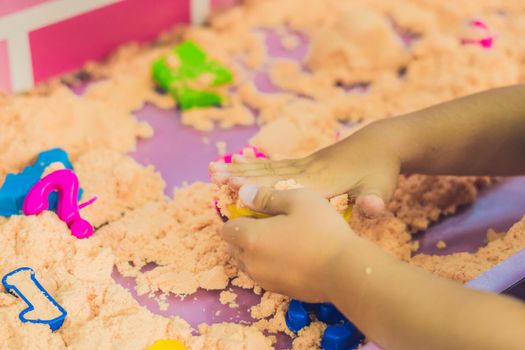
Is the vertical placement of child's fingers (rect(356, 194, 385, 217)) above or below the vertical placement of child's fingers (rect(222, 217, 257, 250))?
above

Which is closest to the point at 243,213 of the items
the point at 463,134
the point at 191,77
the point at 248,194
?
the point at 248,194

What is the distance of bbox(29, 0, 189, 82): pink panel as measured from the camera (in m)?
1.28

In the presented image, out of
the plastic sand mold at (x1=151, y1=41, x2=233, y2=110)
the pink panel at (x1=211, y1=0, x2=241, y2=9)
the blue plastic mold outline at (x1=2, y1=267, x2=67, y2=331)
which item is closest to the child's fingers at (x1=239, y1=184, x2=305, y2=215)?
the blue plastic mold outline at (x1=2, y1=267, x2=67, y2=331)

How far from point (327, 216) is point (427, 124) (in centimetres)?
28

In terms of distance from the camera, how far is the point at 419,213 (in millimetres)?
1088

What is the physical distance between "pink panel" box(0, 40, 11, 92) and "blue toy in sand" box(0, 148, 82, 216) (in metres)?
0.20

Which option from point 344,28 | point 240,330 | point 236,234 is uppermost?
point 344,28

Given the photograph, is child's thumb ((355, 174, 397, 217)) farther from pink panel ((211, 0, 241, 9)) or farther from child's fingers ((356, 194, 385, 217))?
pink panel ((211, 0, 241, 9))

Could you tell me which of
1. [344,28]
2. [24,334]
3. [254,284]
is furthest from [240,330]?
[344,28]

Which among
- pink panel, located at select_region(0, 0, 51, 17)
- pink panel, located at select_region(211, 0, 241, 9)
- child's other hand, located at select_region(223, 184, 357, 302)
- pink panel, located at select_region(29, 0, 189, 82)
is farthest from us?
pink panel, located at select_region(211, 0, 241, 9)

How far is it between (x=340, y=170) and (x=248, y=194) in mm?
148

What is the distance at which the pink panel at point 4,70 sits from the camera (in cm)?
121

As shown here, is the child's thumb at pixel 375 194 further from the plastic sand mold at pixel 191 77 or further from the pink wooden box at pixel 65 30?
the pink wooden box at pixel 65 30

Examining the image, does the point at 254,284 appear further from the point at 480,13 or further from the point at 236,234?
the point at 480,13
